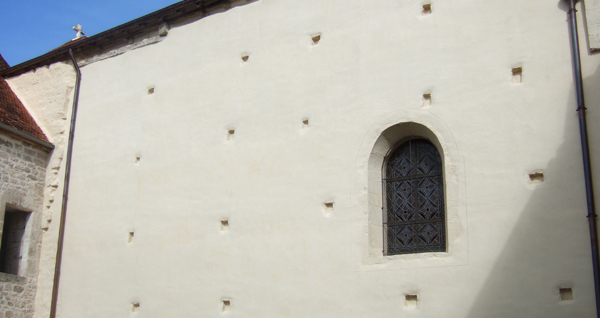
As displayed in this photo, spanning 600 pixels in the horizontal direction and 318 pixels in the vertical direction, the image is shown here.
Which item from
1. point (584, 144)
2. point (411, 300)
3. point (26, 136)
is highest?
point (26, 136)

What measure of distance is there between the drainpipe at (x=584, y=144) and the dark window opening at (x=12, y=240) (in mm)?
8173

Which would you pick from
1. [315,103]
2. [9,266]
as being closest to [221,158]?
[315,103]

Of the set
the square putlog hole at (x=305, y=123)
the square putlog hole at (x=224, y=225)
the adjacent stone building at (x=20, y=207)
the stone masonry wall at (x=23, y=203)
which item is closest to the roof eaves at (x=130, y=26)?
the adjacent stone building at (x=20, y=207)

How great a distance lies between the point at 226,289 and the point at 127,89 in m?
4.01

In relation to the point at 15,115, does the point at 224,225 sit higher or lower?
lower

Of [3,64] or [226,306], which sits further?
[3,64]

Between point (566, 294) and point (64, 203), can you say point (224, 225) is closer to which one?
point (64, 203)

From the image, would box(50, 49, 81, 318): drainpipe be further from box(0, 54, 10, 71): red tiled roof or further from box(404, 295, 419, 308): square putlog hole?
box(404, 295, 419, 308): square putlog hole

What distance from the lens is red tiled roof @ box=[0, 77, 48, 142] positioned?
10656 millimetres

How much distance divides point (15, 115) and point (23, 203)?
5.25 ft

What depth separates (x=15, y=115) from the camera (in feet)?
36.2

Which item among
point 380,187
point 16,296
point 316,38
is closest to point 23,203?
point 16,296

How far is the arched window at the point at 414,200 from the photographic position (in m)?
7.71

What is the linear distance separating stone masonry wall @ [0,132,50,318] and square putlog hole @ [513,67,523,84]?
24.6 feet
